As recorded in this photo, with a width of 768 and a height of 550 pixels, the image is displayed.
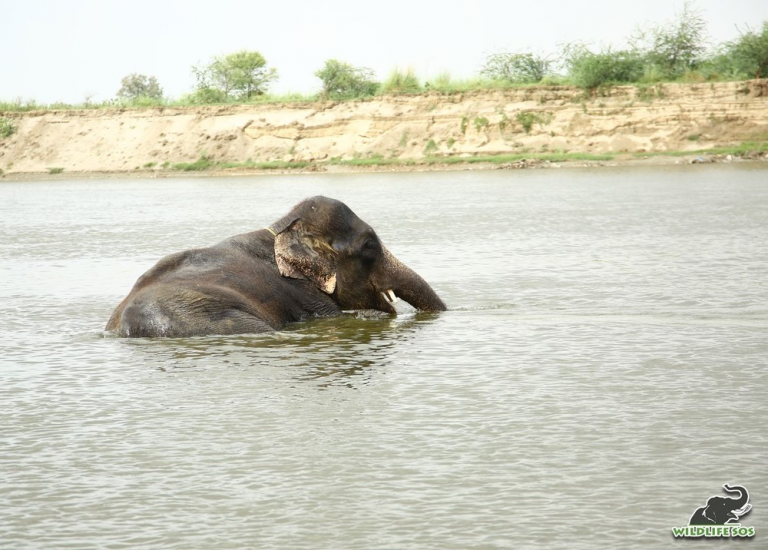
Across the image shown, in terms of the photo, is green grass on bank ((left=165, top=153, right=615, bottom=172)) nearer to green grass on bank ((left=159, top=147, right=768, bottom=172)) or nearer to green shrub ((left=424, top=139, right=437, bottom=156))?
green grass on bank ((left=159, top=147, right=768, bottom=172))

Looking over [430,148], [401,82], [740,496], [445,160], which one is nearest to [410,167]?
[445,160]

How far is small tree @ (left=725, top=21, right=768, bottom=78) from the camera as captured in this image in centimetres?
4984

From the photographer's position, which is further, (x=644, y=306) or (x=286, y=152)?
(x=286, y=152)

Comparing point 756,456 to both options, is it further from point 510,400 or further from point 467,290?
point 467,290

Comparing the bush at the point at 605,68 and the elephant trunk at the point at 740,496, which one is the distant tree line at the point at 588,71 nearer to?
the bush at the point at 605,68

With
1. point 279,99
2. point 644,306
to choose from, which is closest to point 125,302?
point 644,306

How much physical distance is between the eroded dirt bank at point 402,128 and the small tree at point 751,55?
4506 mm

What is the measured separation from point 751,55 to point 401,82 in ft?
52.7

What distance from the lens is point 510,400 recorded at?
22.2 feet

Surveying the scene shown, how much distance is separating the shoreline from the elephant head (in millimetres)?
30819

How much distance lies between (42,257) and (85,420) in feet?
35.2

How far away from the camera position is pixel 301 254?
381 inches

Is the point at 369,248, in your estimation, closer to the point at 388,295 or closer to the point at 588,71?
the point at 388,295

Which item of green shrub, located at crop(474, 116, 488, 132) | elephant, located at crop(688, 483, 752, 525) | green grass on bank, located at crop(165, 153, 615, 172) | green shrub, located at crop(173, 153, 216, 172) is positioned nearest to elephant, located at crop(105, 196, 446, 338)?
elephant, located at crop(688, 483, 752, 525)
